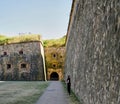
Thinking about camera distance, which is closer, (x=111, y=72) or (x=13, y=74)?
(x=111, y=72)

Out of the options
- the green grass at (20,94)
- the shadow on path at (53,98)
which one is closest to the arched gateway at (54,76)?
the green grass at (20,94)

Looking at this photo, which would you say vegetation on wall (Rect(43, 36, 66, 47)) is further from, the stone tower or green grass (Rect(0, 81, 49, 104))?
green grass (Rect(0, 81, 49, 104))

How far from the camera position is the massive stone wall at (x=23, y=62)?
38.9m

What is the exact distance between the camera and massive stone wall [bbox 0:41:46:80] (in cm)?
3891

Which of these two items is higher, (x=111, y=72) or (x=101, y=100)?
(x=111, y=72)

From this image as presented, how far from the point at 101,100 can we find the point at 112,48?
1.66 metres

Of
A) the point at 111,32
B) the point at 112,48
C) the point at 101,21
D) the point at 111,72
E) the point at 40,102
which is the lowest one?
the point at 40,102

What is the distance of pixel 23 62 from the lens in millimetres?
39312

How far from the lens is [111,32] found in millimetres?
5328

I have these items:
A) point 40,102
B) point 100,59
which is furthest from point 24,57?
point 100,59

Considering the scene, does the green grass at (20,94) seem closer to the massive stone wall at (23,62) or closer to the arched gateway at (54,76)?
the massive stone wall at (23,62)

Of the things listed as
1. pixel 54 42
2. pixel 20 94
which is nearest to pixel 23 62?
pixel 54 42

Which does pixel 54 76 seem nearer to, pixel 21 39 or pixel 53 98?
pixel 21 39

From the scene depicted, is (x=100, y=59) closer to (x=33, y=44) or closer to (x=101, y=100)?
(x=101, y=100)
